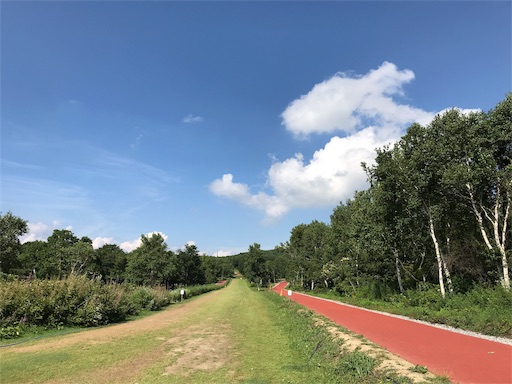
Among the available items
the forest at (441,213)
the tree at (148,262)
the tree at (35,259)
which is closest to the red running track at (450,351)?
the forest at (441,213)

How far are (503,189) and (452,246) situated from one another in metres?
7.72

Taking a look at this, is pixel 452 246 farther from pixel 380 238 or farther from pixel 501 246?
pixel 501 246

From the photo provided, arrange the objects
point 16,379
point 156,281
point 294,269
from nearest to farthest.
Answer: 1. point 16,379
2. point 156,281
3. point 294,269

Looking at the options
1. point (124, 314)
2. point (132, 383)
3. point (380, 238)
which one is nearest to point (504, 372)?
point (132, 383)

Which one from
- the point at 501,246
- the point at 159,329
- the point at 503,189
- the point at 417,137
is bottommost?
the point at 159,329

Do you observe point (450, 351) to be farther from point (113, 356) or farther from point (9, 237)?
point (9, 237)

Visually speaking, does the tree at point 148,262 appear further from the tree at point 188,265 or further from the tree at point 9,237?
the tree at point 188,265

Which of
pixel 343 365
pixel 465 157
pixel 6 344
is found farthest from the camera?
pixel 465 157

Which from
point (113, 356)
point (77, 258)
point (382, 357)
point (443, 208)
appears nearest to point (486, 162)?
point (443, 208)

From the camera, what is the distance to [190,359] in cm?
1056

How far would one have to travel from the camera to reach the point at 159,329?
17.1 meters

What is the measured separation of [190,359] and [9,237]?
144 feet

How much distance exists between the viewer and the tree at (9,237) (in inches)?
1688

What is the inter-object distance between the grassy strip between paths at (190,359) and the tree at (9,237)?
1404 inches
